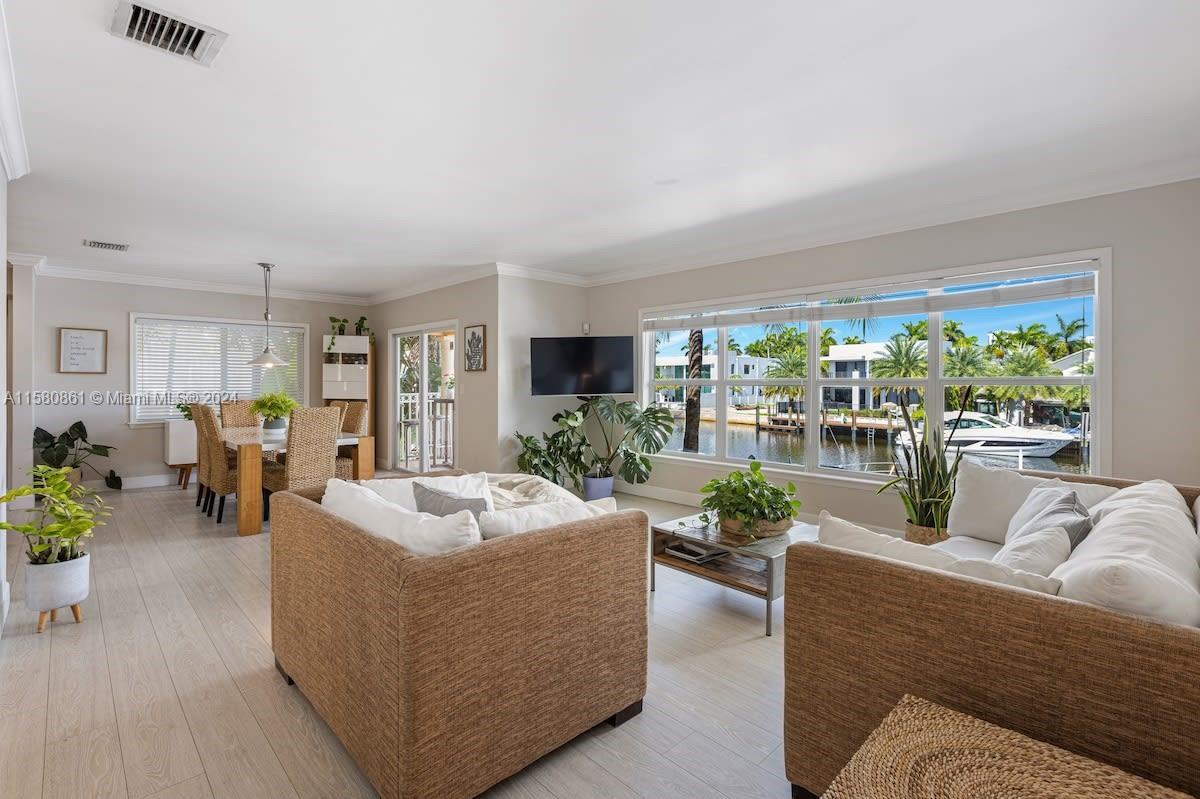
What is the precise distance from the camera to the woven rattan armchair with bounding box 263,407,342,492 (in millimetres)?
4500

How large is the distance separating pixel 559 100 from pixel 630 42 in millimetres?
495

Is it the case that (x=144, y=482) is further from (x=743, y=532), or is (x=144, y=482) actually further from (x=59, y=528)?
(x=743, y=532)

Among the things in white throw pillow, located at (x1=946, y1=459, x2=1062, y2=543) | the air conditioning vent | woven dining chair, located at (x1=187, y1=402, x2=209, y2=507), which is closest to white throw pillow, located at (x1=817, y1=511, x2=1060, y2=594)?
white throw pillow, located at (x1=946, y1=459, x2=1062, y2=543)

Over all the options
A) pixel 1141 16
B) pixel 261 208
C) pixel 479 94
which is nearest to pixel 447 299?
pixel 261 208

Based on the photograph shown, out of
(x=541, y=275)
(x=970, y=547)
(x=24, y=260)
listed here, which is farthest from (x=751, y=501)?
(x=24, y=260)

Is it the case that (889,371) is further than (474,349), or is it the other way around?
(474,349)

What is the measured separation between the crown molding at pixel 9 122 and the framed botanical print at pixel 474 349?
11.2 ft

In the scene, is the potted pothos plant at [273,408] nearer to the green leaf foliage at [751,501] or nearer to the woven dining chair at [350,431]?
the woven dining chair at [350,431]

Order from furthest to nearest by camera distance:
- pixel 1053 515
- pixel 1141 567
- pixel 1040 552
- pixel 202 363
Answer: pixel 202 363 → pixel 1053 515 → pixel 1040 552 → pixel 1141 567

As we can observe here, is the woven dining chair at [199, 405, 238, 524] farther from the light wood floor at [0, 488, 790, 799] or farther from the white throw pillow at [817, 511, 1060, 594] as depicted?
the white throw pillow at [817, 511, 1060, 594]

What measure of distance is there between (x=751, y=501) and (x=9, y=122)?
12.6 feet

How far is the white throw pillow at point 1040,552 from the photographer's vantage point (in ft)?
5.09

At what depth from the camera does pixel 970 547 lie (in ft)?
8.61

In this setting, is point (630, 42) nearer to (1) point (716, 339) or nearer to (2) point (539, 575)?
(2) point (539, 575)
